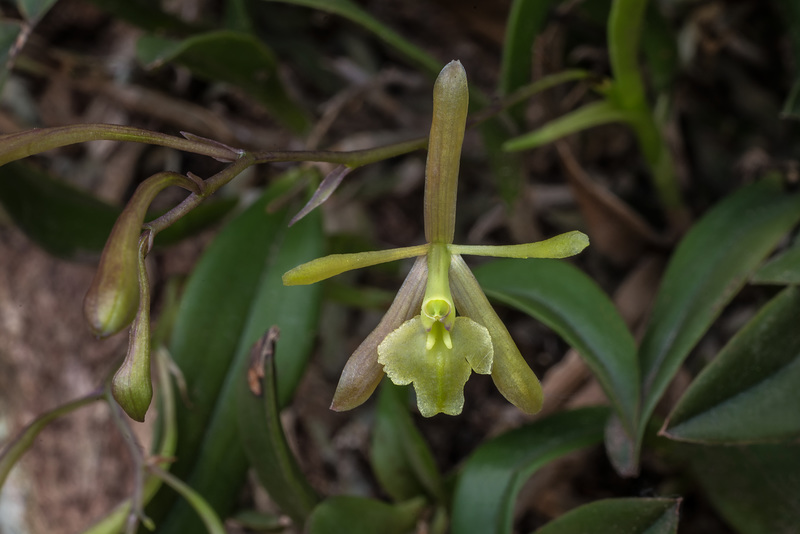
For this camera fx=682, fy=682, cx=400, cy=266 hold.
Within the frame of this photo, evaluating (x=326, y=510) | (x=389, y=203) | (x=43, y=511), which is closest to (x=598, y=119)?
(x=389, y=203)

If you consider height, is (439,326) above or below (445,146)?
below

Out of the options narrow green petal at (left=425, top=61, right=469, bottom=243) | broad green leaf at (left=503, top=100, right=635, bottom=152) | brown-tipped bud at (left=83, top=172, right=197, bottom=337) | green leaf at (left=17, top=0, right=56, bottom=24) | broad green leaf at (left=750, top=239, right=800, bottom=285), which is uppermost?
green leaf at (left=17, top=0, right=56, bottom=24)

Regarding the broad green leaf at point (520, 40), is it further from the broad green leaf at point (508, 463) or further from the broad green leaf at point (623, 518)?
the broad green leaf at point (623, 518)

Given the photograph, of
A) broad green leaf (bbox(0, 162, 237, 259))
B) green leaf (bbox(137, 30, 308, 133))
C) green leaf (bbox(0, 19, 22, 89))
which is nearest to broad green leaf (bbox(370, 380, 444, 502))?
broad green leaf (bbox(0, 162, 237, 259))

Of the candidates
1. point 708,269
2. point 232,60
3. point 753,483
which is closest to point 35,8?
point 232,60

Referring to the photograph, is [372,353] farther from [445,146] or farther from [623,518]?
[623,518]

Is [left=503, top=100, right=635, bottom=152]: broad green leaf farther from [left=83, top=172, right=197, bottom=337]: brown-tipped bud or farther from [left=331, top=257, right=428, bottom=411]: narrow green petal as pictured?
[left=83, top=172, right=197, bottom=337]: brown-tipped bud

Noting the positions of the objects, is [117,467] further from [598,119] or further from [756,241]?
[756,241]
